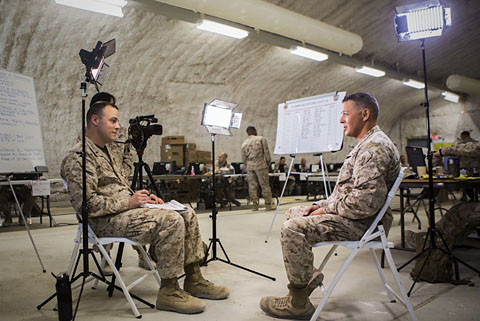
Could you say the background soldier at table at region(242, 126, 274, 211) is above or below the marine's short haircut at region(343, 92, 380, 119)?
below

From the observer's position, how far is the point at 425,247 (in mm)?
2818

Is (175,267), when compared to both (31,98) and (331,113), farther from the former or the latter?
(331,113)

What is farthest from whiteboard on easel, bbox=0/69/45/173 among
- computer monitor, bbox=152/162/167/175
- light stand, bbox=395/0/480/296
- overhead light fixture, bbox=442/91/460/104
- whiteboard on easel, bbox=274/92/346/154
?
overhead light fixture, bbox=442/91/460/104

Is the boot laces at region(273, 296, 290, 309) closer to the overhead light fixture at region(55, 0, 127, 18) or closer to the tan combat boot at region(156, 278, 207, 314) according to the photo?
the tan combat boot at region(156, 278, 207, 314)

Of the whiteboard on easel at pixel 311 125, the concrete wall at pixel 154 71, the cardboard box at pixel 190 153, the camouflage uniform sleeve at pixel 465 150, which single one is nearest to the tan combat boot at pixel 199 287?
the whiteboard on easel at pixel 311 125

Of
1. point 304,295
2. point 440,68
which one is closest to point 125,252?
point 304,295

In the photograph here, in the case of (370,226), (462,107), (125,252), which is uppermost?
(462,107)

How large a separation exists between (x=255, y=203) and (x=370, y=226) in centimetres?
551

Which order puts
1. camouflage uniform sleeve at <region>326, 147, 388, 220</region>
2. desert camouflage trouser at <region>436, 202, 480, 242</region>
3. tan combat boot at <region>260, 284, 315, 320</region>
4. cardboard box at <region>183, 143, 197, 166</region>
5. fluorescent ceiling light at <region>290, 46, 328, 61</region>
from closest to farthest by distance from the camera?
camouflage uniform sleeve at <region>326, 147, 388, 220</region>
tan combat boot at <region>260, 284, 315, 320</region>
desert camouflage trouser at <region>436, 202, 480, 242</region>
fluorescent ceiling light at <region>290, 46, 328, 61</region>
cardboard box at <region>183, 143, 197, 166</region>

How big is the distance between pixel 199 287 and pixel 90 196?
883mm

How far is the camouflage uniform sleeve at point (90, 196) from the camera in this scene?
2.20 m

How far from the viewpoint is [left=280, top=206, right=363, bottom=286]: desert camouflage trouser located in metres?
1.96

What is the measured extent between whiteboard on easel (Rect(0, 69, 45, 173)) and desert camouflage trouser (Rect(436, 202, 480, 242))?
11.1 feet

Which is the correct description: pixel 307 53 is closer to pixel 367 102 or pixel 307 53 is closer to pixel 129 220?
pixel 367 102
